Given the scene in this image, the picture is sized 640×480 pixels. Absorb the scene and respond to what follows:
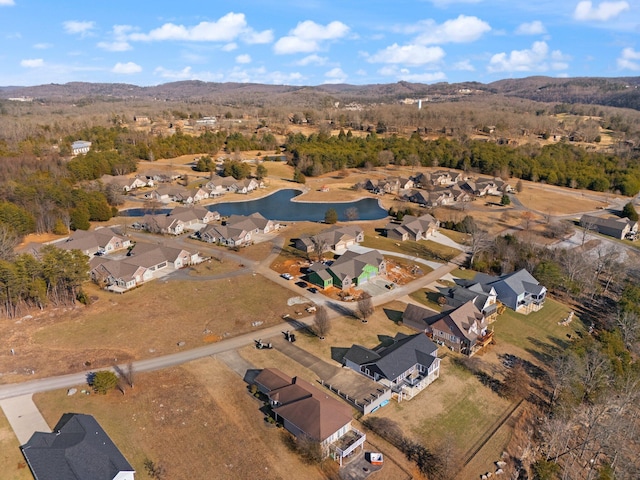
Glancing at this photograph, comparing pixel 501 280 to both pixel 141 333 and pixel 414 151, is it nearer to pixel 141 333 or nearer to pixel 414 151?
pixel 141 333

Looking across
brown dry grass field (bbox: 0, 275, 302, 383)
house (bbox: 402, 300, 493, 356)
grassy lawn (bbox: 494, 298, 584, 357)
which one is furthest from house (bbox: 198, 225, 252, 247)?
grassy lawn (bbox: 494, 298, 584, 357)

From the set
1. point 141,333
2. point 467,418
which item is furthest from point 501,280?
point 141,333

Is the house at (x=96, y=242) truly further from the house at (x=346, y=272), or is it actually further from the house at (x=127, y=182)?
the house at (x=127, y=182)

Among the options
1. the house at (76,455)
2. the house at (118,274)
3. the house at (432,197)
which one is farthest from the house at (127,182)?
the house at (76,455)

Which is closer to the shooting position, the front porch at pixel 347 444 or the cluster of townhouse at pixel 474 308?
the front porch at pixel 347 444

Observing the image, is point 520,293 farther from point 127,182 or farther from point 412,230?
point 127,182

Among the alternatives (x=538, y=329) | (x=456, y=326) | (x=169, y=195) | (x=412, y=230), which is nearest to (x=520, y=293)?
(x=538, y=329)
